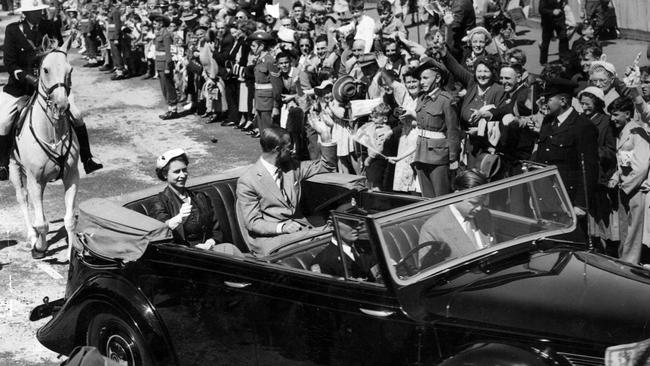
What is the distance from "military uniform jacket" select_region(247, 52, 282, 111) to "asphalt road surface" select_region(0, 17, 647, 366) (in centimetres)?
85

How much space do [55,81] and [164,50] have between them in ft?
28.7

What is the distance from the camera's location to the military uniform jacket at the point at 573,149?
898 centimetres

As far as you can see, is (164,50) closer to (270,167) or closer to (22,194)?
(22,194)

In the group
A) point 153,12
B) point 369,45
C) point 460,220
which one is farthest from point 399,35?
point 153,12

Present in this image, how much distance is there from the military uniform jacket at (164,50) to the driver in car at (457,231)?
44.6 feet

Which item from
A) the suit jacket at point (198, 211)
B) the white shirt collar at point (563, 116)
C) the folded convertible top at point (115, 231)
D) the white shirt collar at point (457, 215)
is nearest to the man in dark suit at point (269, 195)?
the suit jacket at point (198, 211)

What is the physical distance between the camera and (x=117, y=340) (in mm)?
7328

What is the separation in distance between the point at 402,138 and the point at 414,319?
5421 mm

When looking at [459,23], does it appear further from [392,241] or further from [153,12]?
[392,241]

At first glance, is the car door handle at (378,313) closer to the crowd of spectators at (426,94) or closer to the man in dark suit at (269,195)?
the crowd of spectators at (426,94)

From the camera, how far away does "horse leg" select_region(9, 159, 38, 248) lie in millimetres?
11195

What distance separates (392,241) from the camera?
5855 millimetres

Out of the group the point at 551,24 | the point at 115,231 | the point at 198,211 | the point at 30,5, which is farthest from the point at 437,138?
the point at 551,24

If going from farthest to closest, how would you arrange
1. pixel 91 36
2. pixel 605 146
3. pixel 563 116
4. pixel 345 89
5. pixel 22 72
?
pixel 91 36 → pixel 345 89 → pixel 22 72 → pixel 605 146 → pixel 563 116
